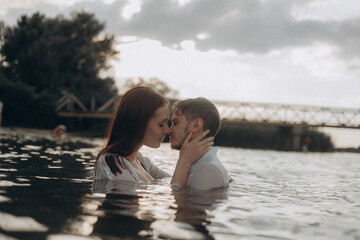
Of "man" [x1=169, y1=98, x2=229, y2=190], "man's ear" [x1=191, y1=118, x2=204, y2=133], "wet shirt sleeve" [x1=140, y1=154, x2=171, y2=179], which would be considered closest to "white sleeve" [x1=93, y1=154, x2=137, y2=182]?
"man" [x1=169, y1=98, x2=229, y2=190]

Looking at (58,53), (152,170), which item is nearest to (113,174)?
(152,170)

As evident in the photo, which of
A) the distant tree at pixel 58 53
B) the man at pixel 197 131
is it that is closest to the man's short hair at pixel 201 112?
the man at pixel 197 131

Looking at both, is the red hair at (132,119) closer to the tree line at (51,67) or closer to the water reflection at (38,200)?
the water reflection at (38,200)

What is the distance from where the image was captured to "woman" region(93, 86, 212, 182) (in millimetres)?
3936

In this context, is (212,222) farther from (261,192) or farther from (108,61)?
(108,61)

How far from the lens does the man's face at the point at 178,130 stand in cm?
418

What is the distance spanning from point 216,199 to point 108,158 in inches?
40.4

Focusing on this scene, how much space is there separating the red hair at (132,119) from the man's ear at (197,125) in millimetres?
349

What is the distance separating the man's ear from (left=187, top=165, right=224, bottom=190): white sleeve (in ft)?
1.09

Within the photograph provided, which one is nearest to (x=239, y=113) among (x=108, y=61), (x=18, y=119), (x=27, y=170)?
(x=18, y=119)

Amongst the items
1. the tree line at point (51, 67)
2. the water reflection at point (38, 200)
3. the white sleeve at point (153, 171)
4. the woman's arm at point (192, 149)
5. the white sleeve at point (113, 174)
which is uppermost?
the tree line at point (51, 67)

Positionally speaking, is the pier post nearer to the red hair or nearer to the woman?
the woman

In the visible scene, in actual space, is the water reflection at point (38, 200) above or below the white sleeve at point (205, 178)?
below

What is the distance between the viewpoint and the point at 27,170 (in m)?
5.89
